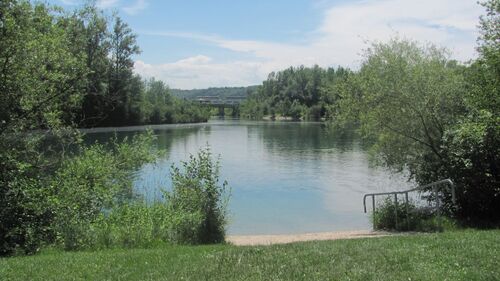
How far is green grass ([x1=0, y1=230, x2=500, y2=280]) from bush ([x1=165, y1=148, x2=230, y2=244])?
294cm

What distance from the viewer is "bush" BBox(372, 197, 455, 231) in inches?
502

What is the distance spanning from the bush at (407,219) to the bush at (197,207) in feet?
18.1

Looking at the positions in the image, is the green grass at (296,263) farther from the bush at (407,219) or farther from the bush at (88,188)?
the bush at (407,219)

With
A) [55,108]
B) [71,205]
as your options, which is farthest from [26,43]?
[71,205]

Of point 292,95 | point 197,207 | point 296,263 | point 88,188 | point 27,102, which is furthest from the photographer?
point 292,95

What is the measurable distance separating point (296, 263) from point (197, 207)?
17.3ft

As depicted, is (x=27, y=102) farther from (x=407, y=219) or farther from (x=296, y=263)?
(x=407, y=219)

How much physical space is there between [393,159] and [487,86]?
4.80 meters

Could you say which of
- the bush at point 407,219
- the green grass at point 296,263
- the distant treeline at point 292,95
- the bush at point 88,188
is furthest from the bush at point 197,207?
the distant treeline at point 292,95

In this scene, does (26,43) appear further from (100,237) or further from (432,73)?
(432,73)

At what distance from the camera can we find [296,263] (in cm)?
634

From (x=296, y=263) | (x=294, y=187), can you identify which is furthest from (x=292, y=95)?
(x=296, y=263)

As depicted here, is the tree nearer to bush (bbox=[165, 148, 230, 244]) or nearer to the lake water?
bush (bbox=[165, 148, 230, 244])

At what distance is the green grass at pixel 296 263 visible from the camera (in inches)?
229
